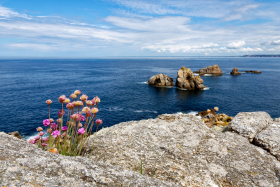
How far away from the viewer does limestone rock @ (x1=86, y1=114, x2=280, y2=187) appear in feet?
19.6

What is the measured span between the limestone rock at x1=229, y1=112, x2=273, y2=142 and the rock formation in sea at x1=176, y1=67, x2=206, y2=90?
217ft

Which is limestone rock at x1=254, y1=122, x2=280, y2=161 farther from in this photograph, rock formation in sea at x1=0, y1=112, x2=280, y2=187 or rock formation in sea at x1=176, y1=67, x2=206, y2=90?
rock formation in sea at x1=176, y1=67, x2=206, y2=90

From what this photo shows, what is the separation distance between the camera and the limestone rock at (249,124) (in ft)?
32.7

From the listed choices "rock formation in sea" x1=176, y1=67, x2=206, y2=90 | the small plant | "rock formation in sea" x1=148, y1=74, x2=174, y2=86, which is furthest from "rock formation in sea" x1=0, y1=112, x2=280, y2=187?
"rock formation in sea" x1=148, y1=74, x2=174, y2=86

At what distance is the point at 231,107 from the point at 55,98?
190ft

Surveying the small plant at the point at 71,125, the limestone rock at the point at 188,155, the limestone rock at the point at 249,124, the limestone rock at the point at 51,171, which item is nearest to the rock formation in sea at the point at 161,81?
the limestone rock at the point at 249,124

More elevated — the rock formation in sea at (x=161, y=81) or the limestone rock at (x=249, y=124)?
the limestone rock at (x=249, y=124)

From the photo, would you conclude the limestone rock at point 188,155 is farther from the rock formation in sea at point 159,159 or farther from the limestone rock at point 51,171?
the limestone rock at point 51,171

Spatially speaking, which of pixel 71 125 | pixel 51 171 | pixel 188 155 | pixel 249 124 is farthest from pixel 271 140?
pixel 51 171

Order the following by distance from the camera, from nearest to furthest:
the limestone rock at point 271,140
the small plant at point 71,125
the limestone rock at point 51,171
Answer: the limestone rock at point 51,171, the small plant at point 71,125, the limestone rock at point 271,140

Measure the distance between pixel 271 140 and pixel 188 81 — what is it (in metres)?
72.1

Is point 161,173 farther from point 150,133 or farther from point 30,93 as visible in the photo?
point 30,93

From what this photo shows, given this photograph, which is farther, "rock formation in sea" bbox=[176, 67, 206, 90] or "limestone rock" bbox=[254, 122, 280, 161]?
"rock formation in sea" bbox=[176, 67, 206, 90]

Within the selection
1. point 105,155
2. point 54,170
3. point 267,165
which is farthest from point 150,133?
point 54,170
